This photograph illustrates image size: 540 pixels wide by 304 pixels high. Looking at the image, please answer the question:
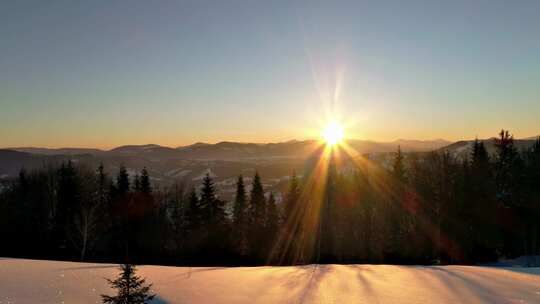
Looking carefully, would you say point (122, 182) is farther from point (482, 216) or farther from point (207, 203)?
point (482, 216)

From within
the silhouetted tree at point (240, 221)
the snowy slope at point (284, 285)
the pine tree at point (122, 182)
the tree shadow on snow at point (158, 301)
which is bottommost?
the silhouetted tree at point (240, 221)

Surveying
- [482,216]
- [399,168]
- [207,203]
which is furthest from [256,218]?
[482,216]

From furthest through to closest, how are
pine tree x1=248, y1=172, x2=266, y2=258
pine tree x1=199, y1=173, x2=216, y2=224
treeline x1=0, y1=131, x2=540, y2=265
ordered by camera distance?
pine tree x1=199, y1=173, x2=216, y2=224
pine tree x1=248, y1=172, x2=266, y2=258
treeline x1=0, y1=131, x2=540, y2=265

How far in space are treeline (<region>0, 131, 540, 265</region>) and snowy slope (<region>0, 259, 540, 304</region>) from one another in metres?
22.2

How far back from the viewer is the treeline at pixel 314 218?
3831 centimetres

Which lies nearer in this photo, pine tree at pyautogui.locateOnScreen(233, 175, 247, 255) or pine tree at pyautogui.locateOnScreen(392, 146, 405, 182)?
pine tree at pyautogui.locateOnScreen(233, 175, 247, 255)

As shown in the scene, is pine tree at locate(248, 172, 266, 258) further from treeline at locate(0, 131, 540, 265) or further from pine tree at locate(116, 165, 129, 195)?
pine tree at locate(116, 165, 129, 195)

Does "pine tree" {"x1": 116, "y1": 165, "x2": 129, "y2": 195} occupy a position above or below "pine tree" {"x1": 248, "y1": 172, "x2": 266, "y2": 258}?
above

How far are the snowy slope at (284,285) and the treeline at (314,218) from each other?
22197 millimetres

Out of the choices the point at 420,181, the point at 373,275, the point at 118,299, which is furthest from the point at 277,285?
the point at 420,181

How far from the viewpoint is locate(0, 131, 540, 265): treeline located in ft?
126

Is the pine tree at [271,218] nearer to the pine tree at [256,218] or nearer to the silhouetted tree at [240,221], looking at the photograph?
the pine tree at [256,218]

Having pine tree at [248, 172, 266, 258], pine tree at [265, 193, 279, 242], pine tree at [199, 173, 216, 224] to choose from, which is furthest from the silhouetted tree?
pine tree at [199, 173, 216, 224]

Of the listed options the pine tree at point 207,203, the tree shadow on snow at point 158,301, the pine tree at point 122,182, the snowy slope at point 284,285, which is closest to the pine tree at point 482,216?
the snowy slope at point 284,285
